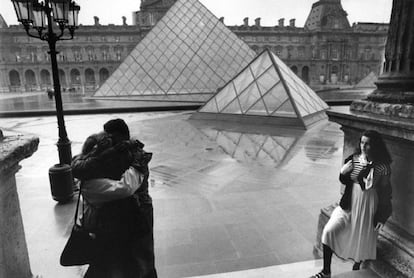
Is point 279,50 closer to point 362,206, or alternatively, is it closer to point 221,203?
point 221,203

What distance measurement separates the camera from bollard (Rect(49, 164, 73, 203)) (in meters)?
3.98

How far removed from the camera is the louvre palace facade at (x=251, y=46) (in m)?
55.6

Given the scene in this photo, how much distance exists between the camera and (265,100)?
11.7 m

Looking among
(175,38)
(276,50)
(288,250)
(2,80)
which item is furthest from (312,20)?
(288,250)

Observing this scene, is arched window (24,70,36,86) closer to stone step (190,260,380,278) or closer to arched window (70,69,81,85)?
arched window (70,69,81,85)

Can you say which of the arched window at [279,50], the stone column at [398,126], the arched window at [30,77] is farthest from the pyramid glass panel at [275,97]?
the arched window at [30,77]

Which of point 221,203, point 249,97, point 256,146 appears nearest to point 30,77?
point 249,97

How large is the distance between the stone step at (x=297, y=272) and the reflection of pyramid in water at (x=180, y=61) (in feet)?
70.1

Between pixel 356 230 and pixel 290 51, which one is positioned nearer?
pixel 356 230

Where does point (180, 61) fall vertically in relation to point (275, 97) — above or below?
above

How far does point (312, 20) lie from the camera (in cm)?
7175

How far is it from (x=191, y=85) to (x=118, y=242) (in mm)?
22520

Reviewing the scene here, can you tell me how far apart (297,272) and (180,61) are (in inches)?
897

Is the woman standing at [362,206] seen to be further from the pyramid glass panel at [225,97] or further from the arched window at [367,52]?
the arched window at [367,52]
